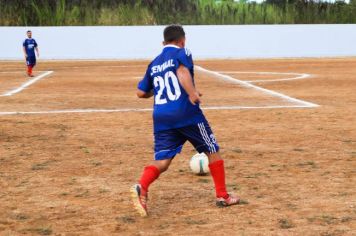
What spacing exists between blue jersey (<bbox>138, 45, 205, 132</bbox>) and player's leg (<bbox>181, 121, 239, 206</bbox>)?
0.08 m

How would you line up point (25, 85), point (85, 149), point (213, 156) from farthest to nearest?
point (25, 85)
point (85, 149)
point (213, 156)

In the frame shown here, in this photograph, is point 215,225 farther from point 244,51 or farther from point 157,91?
point 244,51

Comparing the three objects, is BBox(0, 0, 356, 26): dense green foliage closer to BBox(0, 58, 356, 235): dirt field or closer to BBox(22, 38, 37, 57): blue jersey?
BBox(22, 38, 37, 57): blue jersey

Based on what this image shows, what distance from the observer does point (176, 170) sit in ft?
26.9

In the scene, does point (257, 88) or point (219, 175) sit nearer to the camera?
point (219, 175)

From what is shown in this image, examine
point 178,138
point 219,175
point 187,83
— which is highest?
point 187,83

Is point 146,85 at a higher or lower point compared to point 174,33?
lower

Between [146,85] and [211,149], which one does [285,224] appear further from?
[146,85]

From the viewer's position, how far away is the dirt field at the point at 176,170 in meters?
5.87

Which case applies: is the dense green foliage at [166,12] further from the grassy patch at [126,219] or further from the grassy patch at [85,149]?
the grassy patch at [126,219]

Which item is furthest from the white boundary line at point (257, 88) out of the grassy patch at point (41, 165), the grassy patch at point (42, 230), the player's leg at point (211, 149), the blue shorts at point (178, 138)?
the grassy patch at point (42, 230)

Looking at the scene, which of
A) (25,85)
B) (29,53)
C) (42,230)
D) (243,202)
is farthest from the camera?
(29,53)

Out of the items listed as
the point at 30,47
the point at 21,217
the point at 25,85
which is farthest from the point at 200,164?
the point at 30,47

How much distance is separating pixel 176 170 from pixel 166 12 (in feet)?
111
